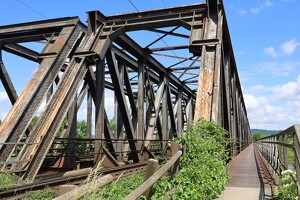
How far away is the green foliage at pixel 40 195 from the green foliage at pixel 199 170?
193 cm

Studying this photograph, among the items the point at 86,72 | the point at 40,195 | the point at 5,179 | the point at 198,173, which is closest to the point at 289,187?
the point at 198,173

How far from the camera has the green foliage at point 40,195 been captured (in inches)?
215

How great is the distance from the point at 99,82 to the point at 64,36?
2101 millimetres

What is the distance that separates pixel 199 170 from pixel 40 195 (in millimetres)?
2894

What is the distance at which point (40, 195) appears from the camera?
5.63m

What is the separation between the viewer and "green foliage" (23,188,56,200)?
17.9 feet

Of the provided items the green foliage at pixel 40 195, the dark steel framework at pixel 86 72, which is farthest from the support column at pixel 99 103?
the green foliage at pixel 40 195

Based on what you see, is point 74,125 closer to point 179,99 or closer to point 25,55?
point 25,55

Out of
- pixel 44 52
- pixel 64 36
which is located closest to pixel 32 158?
pixel 44 52

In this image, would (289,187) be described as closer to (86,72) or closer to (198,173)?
(198,173)

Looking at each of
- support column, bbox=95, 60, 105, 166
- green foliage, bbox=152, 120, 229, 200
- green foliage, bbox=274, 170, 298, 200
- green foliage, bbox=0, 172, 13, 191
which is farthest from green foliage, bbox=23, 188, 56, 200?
support column, bbox=95, 60, 105, 166

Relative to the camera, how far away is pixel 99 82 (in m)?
11.0

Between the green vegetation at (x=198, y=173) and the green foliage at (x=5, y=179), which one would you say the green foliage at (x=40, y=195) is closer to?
the green foliage at (x=5, y=179)

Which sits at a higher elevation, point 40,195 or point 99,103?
point 99,103
